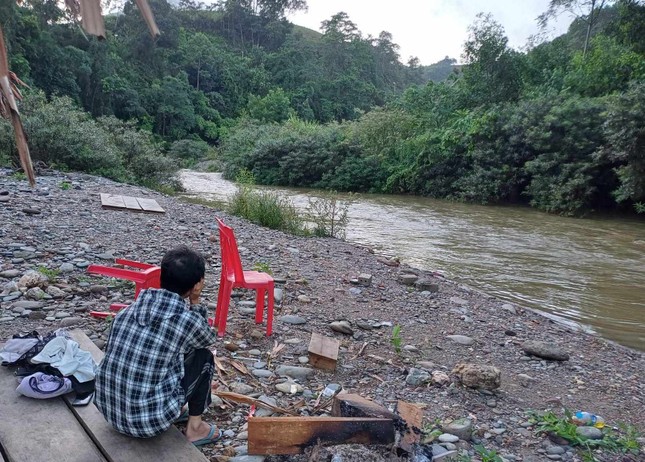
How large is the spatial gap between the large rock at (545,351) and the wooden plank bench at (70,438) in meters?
3.42

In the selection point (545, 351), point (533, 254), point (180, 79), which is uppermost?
point (180, 79)

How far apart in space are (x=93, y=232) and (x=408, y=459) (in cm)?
599

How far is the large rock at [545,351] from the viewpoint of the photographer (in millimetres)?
4570

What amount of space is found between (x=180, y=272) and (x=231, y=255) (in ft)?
4.91

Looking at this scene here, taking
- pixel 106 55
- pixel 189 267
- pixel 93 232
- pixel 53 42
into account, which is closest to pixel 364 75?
pixel 106 55

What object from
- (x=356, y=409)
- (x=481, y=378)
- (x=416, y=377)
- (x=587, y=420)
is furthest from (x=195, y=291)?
(x=587, y=420)

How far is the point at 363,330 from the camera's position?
4648 mm

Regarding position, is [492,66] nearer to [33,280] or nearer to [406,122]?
[406,122]

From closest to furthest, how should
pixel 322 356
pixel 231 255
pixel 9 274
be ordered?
1. pixel 322 356
2. pixel 231 255
3. pixel 9 274

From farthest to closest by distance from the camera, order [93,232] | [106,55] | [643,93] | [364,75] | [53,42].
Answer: [364,75] < [106,55] < [53,42] < [643,93] < [93,232]

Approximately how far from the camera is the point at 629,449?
2887 millimetres

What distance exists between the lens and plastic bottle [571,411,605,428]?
3182 millimetres

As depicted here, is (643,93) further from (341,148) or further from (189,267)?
(189,267)

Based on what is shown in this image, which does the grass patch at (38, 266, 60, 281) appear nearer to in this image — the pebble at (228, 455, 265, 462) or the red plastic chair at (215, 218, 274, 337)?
the red plastic chair at (215, 218, 274, 337)
